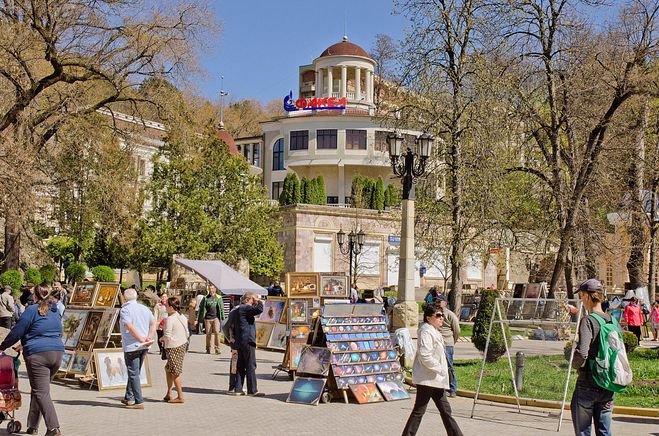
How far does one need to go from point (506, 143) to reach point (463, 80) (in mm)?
3592

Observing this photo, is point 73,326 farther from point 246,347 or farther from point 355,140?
point 355,140

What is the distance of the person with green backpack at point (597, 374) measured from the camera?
7551 mm

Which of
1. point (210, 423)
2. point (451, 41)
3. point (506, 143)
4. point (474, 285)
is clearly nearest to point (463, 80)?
point (451, 41)

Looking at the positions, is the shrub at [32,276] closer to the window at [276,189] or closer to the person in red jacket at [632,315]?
the person in red jacket at [632,315]

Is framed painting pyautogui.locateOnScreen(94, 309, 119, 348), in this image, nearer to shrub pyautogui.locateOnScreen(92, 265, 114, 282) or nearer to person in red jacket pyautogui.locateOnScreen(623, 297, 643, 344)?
person in red jacket pyautogui.locateOnScreen(623, 297, 643, 344)

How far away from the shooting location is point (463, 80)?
85.3 feet

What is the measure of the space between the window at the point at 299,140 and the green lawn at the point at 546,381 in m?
49.9

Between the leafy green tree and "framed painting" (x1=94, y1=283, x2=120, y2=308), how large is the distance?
82.2 ft

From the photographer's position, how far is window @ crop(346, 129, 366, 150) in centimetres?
6519

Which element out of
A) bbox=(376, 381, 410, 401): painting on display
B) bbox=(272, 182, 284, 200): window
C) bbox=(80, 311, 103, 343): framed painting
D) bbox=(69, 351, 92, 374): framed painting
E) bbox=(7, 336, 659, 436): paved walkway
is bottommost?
bbox=(7, 336, 659, 436): paved walkway

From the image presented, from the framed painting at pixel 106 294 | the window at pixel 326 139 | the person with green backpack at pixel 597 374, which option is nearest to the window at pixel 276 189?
the window at pixel 326 139

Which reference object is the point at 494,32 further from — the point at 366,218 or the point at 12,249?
the point at 366,218

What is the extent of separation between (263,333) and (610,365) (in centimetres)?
1668

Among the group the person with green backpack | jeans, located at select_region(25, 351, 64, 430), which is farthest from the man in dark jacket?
the person with green backpack
